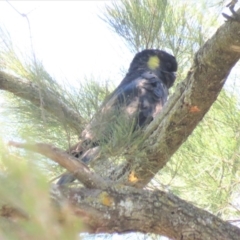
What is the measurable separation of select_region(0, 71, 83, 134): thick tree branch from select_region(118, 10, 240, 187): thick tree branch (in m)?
0.30

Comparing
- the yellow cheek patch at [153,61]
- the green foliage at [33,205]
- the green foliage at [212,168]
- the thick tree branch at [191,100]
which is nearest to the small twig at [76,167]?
the thick tree branch at [191,100]

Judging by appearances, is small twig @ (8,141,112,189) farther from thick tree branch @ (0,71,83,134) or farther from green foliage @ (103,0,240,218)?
green foliage @ (103,0,240,218)

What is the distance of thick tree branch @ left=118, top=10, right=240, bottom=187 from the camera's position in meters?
1.80

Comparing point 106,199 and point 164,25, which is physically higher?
point 164,25

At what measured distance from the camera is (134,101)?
2.52 m

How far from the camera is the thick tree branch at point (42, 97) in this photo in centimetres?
219

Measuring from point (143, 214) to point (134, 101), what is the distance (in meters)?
0.84

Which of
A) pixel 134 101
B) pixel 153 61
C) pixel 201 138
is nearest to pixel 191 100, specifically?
pixel 201 138

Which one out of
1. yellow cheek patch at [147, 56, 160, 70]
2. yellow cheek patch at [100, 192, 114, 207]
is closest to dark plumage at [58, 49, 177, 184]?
yellow cheek patch at [147, 56, 160, 70]

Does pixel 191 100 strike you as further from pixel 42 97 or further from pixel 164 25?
pixel 164 25

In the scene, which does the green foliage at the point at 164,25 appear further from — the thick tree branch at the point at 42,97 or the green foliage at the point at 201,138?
the thick tree branch at the point at 42,97

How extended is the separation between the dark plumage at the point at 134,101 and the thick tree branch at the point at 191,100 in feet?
0.30

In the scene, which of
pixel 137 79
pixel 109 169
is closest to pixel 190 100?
pixel 109 169

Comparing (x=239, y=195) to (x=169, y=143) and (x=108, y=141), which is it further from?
(x=108, y=141)
